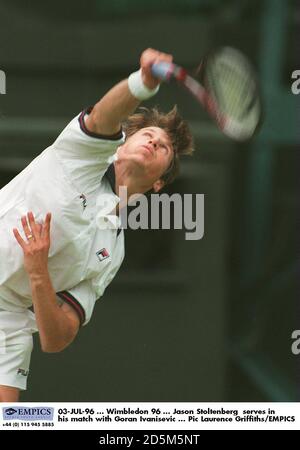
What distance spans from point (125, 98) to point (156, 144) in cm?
51

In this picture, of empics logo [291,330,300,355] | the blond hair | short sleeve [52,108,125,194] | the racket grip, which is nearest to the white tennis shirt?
short sleeve [52,108,125,194]

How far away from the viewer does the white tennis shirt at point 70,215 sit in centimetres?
304

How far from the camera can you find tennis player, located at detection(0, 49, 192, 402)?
9.97 ft

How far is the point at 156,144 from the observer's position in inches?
132

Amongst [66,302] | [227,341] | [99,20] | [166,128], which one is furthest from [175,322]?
[99,20]

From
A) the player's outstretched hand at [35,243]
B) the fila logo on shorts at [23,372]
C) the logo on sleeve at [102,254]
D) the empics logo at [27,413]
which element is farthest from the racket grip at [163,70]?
the empics logo at [27,413]

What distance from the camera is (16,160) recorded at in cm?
345

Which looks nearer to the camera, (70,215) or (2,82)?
(70,215)

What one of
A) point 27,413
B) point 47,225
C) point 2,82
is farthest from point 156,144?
point 27,413

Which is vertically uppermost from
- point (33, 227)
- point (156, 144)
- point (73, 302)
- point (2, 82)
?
point (2, 82)

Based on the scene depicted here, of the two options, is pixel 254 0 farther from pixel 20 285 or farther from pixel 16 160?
pixel 20 285

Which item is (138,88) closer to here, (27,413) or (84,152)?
(84,152)

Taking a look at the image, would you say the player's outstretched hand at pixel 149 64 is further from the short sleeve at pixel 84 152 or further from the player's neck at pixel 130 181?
the player's neck at pixel 130 181

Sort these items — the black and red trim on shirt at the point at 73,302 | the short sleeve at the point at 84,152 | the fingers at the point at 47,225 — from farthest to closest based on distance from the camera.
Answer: the black and red trim on shirt at the point at 73,302 < the fingers at the point at 47,225 < the short sleeve at the point at 84,152
